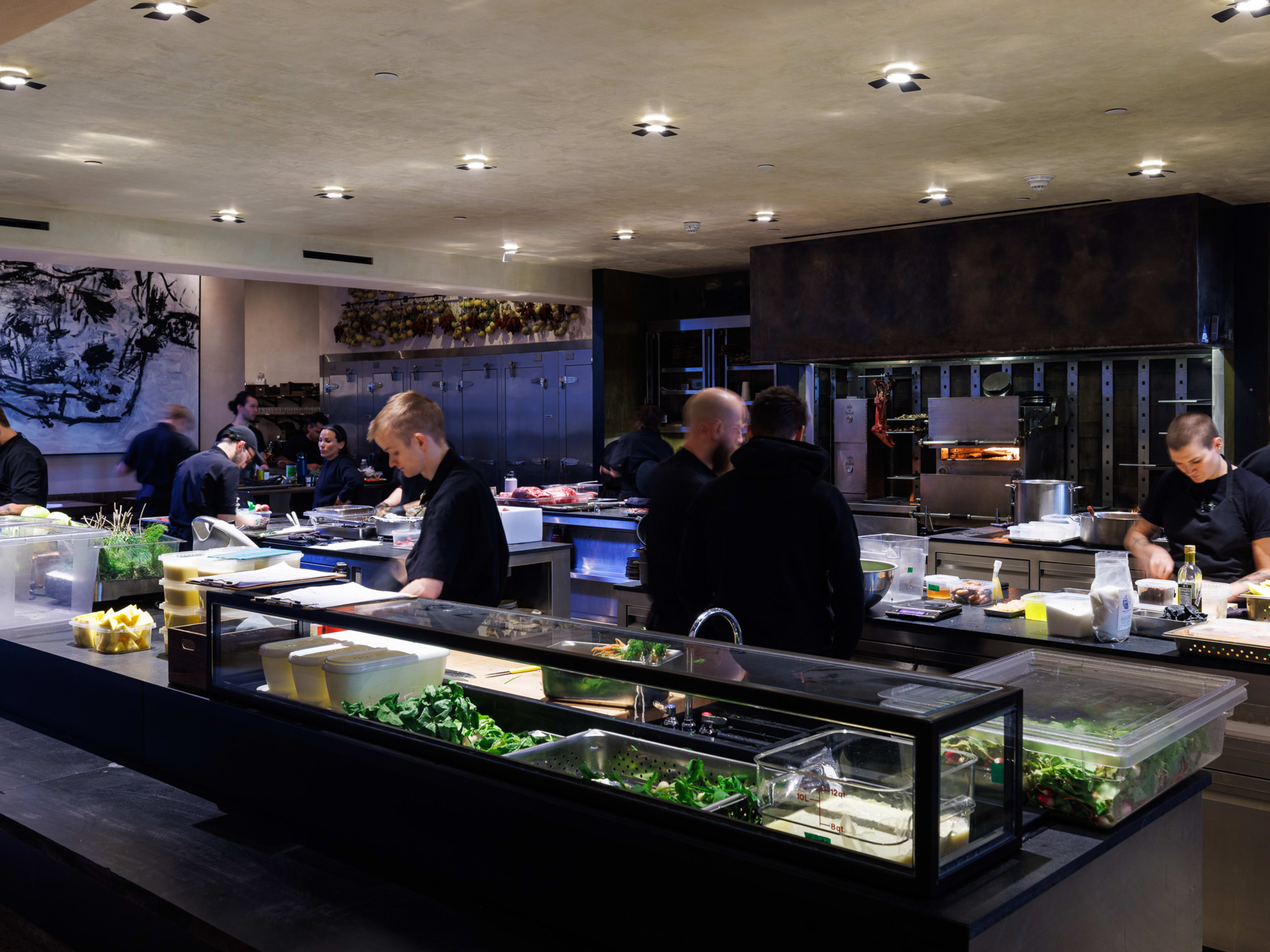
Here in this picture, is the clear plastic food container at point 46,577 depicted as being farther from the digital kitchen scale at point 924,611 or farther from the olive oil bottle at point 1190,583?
the olive oil bottle at point 1190,583

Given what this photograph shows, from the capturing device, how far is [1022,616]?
13.0ft

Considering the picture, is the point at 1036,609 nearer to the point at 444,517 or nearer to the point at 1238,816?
the point at 1238,816

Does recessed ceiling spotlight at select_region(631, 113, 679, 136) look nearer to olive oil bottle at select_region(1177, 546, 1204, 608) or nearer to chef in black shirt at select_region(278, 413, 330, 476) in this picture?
olive oil bottle at select_region(1177, 546, 1204, 608)

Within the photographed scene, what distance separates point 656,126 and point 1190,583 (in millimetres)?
3006

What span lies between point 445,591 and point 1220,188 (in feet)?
18.7

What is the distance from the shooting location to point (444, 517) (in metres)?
3.25

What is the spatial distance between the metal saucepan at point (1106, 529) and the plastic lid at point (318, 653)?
474cm

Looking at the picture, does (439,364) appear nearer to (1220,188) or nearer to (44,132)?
(44,132)

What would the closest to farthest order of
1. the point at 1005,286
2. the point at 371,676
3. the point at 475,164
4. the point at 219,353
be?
the point at 371,676 → the point at 475,164 → the point at 1005,286 → the point at 219,353

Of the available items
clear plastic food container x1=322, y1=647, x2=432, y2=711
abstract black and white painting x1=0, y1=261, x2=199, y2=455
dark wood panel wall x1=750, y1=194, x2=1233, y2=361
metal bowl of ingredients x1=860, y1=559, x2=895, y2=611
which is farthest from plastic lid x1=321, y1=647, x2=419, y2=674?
abstract black and white painting x1=0, y1=261, x2=199, y2=455

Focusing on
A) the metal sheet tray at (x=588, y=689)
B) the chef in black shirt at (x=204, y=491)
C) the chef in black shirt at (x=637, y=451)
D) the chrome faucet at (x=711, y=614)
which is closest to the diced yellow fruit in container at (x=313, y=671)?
the metal sheet tray at (x=588, y=689)

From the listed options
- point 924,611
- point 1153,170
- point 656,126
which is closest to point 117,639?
point 924,611

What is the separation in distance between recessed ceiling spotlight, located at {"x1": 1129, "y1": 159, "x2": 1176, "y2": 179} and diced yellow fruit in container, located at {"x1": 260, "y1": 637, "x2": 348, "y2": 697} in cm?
515

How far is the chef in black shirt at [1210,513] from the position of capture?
450cm
